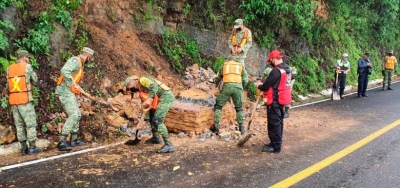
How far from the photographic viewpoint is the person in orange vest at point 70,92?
21.5 feet

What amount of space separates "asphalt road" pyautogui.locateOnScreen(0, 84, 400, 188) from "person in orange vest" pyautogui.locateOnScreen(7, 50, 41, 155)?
2.86 ft

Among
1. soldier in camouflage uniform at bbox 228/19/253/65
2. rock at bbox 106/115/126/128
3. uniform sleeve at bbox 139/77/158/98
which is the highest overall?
soldier in camouflage uniform at bbox 228/19/253/65

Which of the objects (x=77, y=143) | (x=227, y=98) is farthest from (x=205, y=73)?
(x=77, y=143)

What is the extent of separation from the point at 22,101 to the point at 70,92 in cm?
80

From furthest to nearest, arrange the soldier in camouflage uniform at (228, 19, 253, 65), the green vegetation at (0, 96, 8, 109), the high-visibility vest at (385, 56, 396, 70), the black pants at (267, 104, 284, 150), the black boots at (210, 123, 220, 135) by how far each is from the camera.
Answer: the high-visibility vest at (385, 56, 396, 70), the soldier in camouflage uniform at (228, 19, 253, 65), the black boots at (210, 123, 220, 135), the green vegetation at (0, 96, 8, 109), the black pants at (267, 104, 284, 150)

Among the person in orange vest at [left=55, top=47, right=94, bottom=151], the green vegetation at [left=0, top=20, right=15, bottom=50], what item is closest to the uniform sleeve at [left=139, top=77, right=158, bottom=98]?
the person in orange vest at [left=55, top=47, right=94, bottom=151]

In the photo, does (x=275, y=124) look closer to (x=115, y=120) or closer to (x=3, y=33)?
(x=115, y=120)

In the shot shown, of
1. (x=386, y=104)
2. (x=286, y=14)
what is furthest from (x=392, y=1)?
(x=386, y=104)

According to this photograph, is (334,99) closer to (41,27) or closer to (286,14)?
(286,14)

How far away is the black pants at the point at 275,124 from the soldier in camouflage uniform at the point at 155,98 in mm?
1793

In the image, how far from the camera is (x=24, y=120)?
21.0 ft

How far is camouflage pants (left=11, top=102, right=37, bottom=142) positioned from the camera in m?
6.37

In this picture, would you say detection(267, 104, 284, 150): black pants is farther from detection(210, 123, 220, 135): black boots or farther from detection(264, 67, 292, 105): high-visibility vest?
detection(210, 123, 220, 135): black boots

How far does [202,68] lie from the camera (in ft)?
40.0
